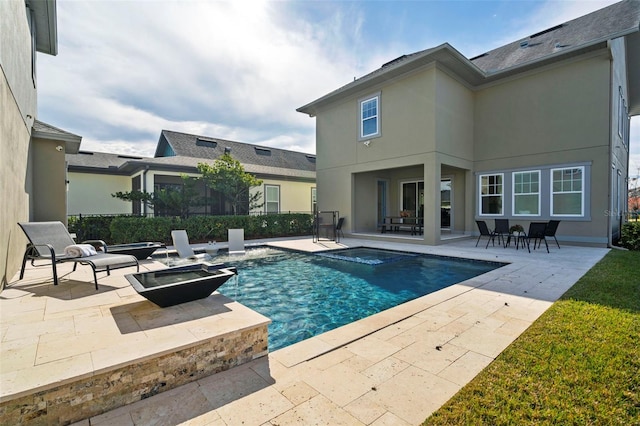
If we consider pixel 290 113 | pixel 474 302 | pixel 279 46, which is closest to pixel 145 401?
pixel 474 302

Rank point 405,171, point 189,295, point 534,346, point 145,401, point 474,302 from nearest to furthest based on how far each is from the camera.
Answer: point 145,401 → point 534,346 → point 189,295 → point 474,302 → point 405,171

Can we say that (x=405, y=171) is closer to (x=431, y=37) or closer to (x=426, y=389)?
(x=431, y=37)

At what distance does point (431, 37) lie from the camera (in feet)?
36.5

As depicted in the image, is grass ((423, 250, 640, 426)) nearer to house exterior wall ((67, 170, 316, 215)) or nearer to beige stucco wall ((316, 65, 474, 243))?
beige stucco wall ((316, 65, 474, 243))

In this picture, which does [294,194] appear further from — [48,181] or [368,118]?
[48,181]

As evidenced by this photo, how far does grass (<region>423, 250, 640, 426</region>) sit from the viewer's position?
2.08 metres

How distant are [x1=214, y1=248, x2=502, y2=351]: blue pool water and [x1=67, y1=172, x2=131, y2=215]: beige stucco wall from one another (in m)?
11.0

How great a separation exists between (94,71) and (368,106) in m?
9.53

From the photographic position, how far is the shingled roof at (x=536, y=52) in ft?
32.1

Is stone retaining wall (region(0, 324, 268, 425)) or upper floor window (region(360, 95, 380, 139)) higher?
upper floor window (region(360, 95, 380, 139))

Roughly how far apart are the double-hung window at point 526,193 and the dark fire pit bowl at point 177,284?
11.4 m

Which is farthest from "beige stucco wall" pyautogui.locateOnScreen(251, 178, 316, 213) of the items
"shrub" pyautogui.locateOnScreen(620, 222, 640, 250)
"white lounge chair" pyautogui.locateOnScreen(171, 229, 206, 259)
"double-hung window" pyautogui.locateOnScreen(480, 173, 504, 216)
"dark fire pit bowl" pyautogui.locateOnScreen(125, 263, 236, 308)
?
"shrub" pyautogui.locateOnScreen(620, 222, 640, 250)

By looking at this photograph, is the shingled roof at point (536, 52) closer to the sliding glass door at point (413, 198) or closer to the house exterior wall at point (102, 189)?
the sliding glass door at point (413, 198)

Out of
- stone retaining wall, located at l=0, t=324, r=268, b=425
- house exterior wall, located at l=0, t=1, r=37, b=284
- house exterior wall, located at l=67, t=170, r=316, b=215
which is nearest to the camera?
stone retaining wall, located at l=0, t=324, r=268, b=425
